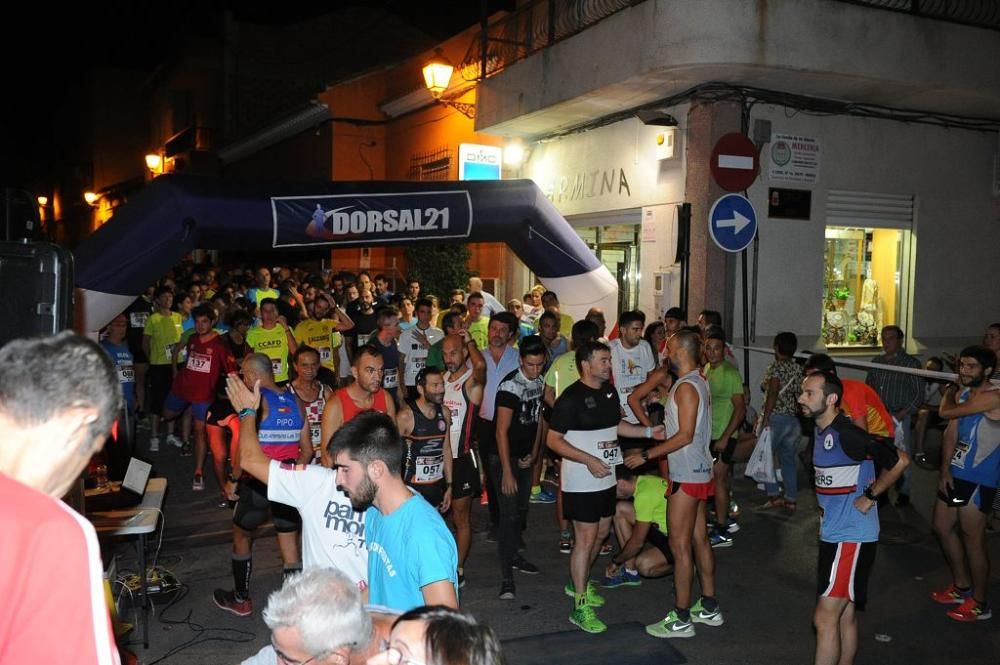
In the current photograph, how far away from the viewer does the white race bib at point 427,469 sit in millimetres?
6133

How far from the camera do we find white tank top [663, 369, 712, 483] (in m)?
5.96

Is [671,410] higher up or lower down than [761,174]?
lower down

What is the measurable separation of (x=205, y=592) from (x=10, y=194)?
345 cm

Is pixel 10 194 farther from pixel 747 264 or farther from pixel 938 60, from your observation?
pixel 938 60

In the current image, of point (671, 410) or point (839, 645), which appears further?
point (671, 410)

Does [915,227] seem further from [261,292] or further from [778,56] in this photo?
[261,292]

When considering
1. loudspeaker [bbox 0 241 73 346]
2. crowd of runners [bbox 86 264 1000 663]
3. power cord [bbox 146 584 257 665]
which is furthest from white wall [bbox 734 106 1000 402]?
loudspeaker [bbox 0 241 73 346]

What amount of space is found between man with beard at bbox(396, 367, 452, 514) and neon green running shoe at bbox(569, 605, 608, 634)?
1230mm

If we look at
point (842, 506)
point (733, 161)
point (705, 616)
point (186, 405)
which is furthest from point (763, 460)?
point (186, 405)

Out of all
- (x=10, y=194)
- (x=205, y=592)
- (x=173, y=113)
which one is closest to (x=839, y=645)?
(x=205, y=592)

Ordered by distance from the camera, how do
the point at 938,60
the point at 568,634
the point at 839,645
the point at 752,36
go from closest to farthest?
1. the point at 839,645
2. the point at 568,634
3. the point at 752,36
4. the point at 938,60

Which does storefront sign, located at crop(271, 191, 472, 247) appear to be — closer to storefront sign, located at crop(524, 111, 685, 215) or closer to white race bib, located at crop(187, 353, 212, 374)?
white race bib, located at crop(187, 353, 212, 374)

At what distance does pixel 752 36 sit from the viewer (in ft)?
34.2

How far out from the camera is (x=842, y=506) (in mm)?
5035
